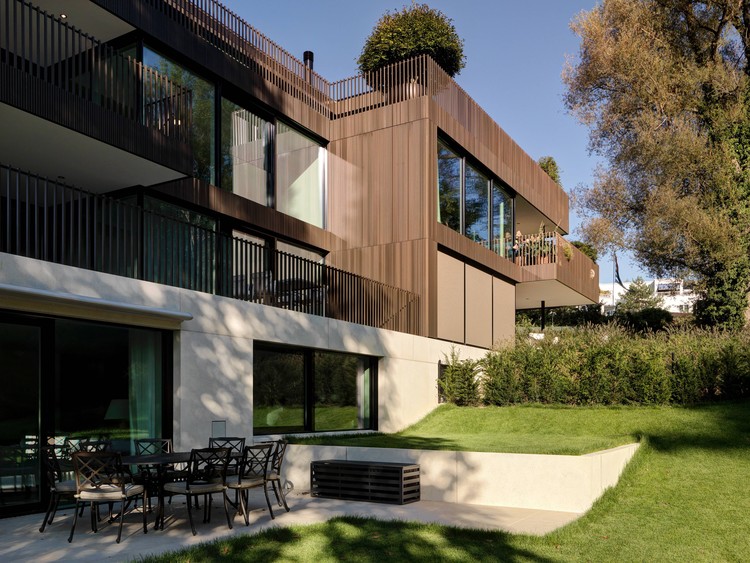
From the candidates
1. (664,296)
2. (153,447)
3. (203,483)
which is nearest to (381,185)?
(153,447)

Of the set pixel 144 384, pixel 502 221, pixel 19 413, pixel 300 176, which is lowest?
pixel 19 413

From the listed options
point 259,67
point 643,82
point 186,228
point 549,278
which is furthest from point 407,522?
point 643,82

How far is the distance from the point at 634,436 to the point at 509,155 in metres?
12.6

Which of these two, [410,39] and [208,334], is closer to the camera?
[208,334]

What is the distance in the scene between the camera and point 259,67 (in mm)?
16078

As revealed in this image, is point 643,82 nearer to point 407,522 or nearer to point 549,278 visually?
point 549,278

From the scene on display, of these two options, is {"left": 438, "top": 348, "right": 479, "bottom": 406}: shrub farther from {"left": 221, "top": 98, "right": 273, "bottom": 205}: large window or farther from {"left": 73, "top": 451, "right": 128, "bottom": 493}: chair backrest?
{"left": 73, "top": 451, "right": 128, "bottom": 493}: chair backrest

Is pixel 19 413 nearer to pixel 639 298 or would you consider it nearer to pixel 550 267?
pixel 550 267

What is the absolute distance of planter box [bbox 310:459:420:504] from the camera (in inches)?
370

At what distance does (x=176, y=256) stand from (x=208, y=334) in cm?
152

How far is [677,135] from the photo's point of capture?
20.2 meters

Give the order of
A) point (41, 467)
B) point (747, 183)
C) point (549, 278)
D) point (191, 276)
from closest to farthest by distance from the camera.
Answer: point (41, 467) → point (191, 276) → point (747, 183) → point (549, 278)

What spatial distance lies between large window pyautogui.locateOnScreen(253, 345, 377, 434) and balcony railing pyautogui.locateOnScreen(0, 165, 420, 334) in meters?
0.94

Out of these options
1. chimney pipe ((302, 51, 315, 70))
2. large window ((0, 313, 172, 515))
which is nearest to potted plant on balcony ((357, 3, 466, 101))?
chimney pipe ((302, 51, 315, 70))
